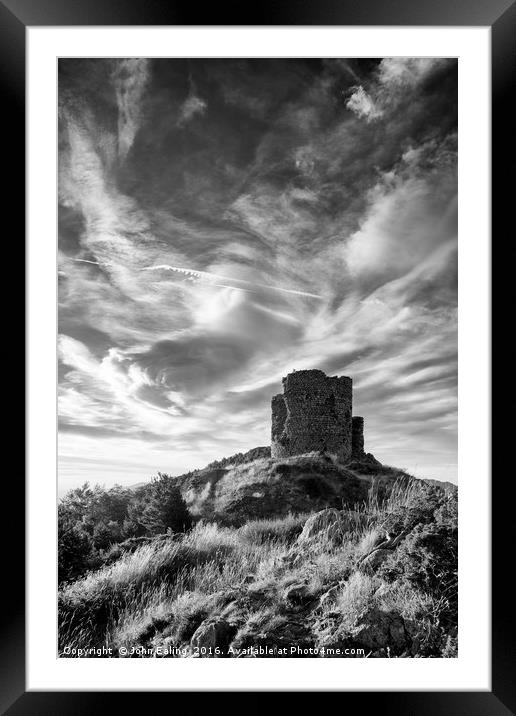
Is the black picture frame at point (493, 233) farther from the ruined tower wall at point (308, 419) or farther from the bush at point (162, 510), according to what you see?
the ruined tower wall at point (308, 419)

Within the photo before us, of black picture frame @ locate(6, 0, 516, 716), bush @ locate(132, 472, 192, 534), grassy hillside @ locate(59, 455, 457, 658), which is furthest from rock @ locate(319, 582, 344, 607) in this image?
bush @ locate(132, 472, 192, 534)

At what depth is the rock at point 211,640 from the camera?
9.47 ft

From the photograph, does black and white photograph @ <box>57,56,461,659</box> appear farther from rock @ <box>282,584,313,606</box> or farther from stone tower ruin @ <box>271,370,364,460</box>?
stone tower ruin @ <box>271,370,364,460</box>

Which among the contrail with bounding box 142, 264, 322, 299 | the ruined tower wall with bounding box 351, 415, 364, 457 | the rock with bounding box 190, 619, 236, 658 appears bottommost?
the rock with bounding box 190, 619, 236, 658

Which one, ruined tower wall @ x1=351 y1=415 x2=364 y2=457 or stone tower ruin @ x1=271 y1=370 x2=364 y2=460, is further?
→ stone tower ruin @ x1=271 y1=370 x2=364 y2=460

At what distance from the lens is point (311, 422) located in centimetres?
837

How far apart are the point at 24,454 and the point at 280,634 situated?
76.8 inches

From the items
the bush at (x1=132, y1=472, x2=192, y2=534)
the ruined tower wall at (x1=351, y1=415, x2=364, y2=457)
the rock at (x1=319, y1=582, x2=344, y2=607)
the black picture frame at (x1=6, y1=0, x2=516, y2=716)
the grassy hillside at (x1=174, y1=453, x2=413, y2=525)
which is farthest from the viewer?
the ruined tower wall at (x1=351, y1=415, x2=364, y2=457)

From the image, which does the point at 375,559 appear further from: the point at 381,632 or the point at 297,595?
the point at 297,595

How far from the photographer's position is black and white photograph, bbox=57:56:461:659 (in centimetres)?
301

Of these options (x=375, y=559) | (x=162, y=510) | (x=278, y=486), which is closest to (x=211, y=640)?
(x=375, y=559)

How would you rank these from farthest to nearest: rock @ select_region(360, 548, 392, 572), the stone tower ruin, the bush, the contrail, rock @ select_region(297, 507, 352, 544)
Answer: the stone tower ruin < the bush < the contrail < rock @ select_region(297, 507, 352, 544) < rock @ select_region(360, 548, 392, 572)

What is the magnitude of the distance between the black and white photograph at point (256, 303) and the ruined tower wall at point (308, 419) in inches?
131

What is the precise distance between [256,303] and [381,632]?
111 inches
